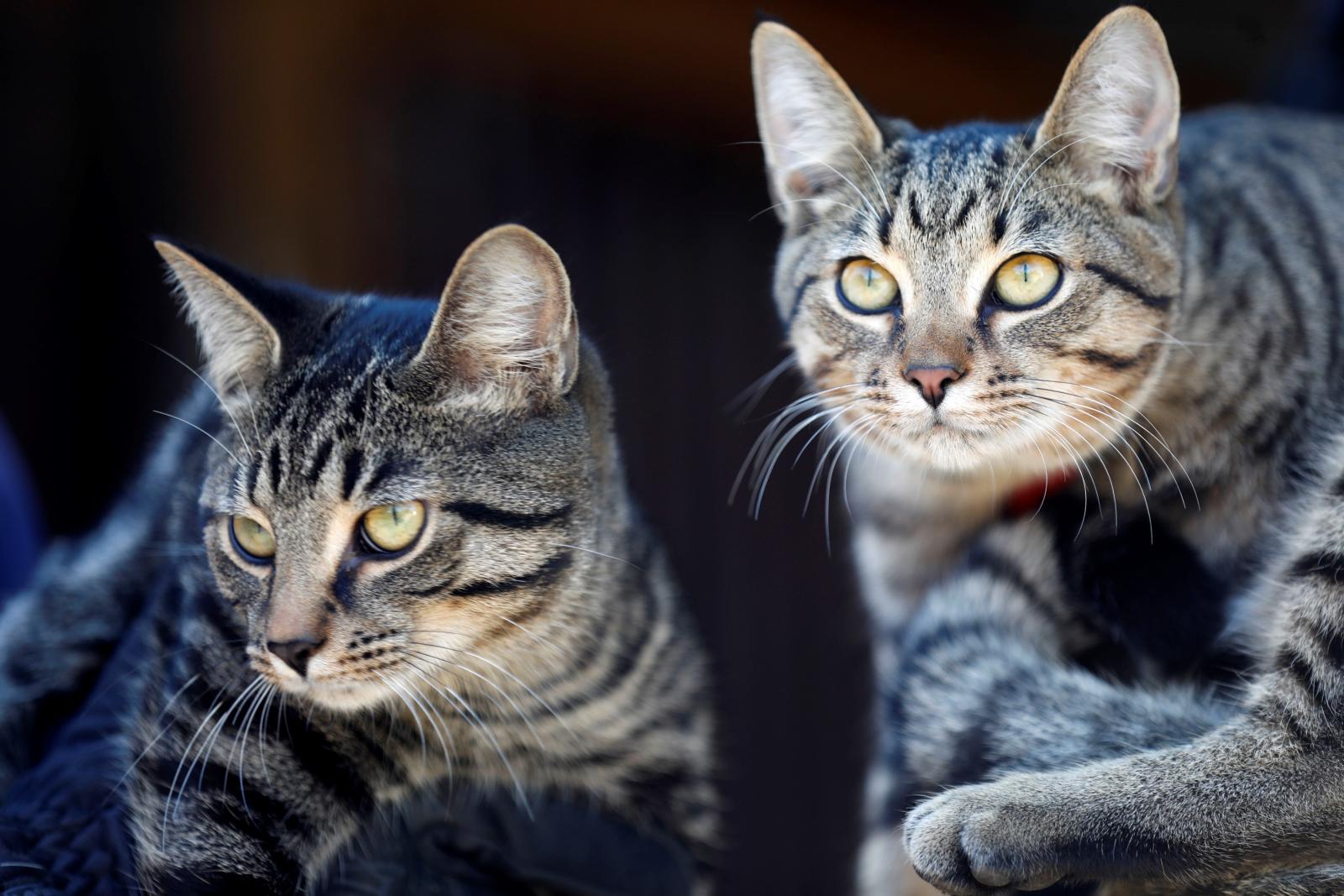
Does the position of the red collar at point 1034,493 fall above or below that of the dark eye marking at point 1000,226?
below

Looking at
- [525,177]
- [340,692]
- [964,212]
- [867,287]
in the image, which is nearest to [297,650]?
[340,692]

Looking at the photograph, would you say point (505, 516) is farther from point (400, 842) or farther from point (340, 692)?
point (400, 842)

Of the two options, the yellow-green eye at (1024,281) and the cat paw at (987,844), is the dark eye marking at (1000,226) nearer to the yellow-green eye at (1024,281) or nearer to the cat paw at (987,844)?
the yellow-green eye at (1024,281)

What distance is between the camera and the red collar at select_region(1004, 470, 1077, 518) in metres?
1.53

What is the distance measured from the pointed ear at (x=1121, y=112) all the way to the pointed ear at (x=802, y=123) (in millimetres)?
239

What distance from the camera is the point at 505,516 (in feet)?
4.25

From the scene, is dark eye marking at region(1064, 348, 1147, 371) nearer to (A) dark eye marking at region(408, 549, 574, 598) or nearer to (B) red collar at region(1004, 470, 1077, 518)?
(B) red collar at region(1004, 470, 1077, 518)

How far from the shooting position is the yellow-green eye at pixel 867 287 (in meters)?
1.48

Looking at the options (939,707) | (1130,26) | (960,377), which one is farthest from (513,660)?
(1130,26)

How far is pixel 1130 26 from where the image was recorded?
1301mm

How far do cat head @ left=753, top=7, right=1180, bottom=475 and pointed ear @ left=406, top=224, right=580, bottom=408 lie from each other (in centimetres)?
37

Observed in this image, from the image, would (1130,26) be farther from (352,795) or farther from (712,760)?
(352,795)

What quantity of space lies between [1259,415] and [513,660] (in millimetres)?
1013

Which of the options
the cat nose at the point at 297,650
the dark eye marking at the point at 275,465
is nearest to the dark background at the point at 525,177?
the dark eye marking at the point at 275,465
